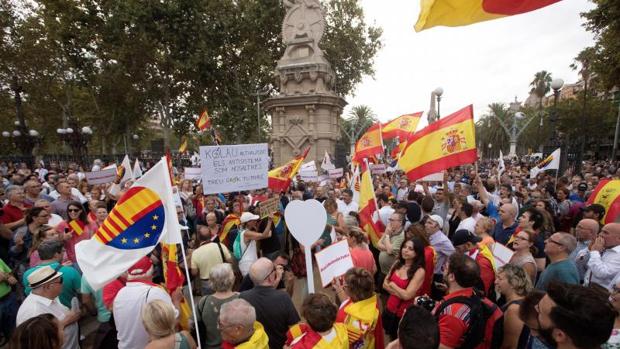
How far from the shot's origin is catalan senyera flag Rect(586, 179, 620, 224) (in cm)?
519

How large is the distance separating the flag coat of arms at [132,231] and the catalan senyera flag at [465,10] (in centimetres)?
254

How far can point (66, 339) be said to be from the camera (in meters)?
3.02

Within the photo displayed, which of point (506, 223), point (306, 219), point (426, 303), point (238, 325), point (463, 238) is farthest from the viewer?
point (506, 223)

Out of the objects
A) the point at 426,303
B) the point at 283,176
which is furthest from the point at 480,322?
the point at 283,176

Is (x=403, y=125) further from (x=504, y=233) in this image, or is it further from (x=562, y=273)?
(x=562, y=273)

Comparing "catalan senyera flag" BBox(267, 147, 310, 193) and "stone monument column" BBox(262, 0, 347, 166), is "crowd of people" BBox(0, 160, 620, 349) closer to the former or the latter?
"catalan senyera flag" BBox(267, 147, 310, 193)

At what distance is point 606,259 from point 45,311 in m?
5.25

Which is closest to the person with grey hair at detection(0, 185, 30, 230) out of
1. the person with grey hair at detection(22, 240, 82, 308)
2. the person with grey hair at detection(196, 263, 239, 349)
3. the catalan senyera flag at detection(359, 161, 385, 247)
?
the person with grey hair at detection(22, 240, 82, 308)

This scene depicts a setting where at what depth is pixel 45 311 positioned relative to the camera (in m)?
2.78

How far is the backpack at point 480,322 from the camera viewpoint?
7.69ft

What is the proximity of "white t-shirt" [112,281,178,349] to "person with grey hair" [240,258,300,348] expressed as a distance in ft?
2.43

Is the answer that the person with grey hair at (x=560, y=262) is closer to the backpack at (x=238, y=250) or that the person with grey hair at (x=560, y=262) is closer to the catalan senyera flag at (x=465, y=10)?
the catalan senyera flag at (x=465, y=10)

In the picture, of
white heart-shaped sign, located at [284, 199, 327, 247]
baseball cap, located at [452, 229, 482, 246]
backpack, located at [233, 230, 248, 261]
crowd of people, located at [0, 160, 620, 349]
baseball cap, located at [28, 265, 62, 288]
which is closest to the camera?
crowd of people, located at [0, 160, 620, 349]

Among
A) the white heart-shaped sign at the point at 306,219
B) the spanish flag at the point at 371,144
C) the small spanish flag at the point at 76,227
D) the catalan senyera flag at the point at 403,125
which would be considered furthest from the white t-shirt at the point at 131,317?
the catalan senyera flag at the point at 403,125
